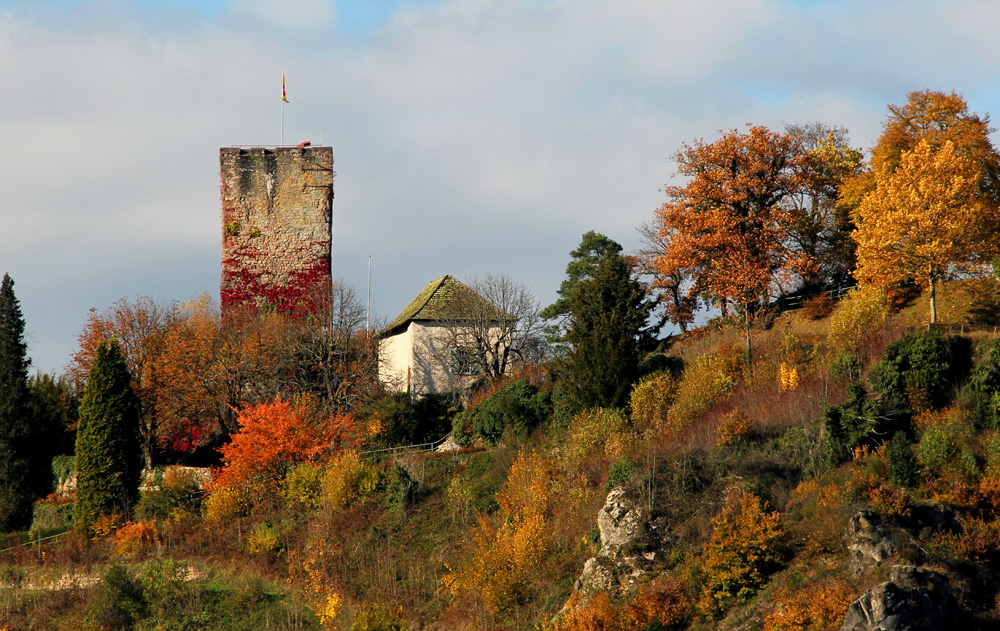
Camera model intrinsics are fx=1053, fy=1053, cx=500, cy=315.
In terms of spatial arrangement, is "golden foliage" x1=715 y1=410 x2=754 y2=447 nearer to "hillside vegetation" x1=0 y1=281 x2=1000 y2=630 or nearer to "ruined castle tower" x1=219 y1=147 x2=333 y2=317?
"hillside vegetation" x1=0 y1=281 x2=1000 y2=630

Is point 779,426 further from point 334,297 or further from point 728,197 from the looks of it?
point 334,297

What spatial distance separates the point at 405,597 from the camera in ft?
88.2

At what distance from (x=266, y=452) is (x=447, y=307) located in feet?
46.5

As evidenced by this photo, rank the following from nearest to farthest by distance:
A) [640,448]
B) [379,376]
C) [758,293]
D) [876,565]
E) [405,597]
Result: [876,565]
[405,597]
[640,448]
[758,293]
[379,376]

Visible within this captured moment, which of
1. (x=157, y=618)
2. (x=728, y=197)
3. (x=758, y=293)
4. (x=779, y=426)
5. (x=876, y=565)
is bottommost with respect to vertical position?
(x=157, y=618)

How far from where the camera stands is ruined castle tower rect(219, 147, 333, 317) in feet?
162

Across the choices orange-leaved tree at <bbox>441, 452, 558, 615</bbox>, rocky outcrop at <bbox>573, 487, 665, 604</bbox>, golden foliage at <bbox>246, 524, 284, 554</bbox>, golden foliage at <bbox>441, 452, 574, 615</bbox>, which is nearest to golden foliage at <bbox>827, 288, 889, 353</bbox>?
golden foliage at <bbox>441, 452, 574, 615</bbox>

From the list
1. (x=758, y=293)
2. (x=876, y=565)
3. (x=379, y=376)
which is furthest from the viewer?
(x=379, y=376)

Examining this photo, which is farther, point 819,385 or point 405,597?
point 819,385

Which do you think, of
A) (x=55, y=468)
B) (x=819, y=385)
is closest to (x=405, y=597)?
(x=819, y=385)

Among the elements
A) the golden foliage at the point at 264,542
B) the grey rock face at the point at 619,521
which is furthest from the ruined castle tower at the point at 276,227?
the grey rock face at the point at 619,521

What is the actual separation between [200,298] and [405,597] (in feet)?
125

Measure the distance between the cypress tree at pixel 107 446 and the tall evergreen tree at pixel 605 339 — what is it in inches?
601

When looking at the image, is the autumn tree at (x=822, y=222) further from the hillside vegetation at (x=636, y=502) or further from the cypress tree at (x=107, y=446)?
the cypress tree at (x=107, y=446)
